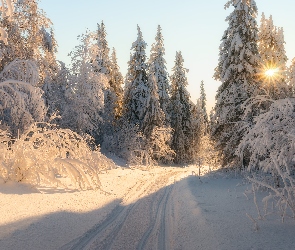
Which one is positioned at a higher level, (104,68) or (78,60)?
(104,68)

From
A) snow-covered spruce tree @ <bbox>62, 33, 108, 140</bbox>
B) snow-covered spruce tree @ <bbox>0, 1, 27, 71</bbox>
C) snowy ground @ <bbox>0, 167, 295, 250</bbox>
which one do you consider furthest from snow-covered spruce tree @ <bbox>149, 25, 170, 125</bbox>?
snowy ground @ <bbox>0, 167, 295, 250</bbox>

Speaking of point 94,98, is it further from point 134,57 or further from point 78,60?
point 134,57

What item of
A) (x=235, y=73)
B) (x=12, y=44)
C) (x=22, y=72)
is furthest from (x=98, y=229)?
(x=235, y=73)

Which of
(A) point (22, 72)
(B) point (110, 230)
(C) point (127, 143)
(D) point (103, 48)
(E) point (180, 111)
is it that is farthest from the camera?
(E) point (180, 111)

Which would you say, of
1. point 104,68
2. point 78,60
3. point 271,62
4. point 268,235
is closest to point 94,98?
point 78,60

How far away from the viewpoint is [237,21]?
17719 millimetres

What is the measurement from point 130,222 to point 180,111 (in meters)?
29.4

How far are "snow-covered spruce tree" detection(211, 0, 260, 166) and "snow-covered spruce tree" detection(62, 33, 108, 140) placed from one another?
31.3 feet

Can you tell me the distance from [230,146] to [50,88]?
11907mm

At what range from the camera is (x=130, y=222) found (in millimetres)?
7492

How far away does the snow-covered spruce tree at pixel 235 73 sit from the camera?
54.9 feet

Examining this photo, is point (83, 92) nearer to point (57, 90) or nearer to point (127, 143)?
point (57, 90)

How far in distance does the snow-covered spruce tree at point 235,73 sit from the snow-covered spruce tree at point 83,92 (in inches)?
375

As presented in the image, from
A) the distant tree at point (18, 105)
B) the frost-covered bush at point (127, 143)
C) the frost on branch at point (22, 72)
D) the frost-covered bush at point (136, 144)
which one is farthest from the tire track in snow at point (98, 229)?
the frost-covered bush at point (127, 143)
